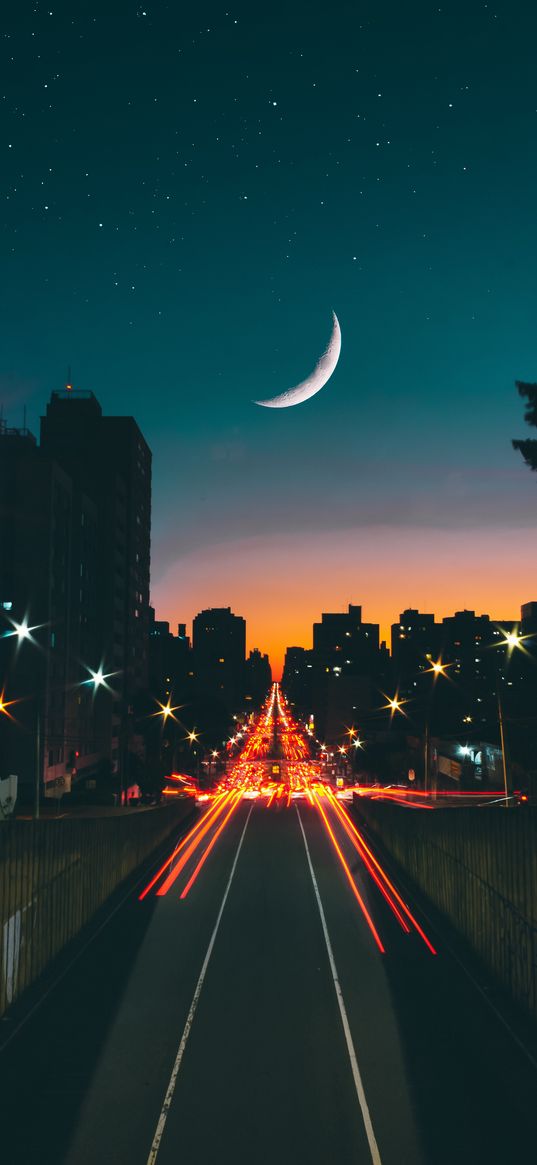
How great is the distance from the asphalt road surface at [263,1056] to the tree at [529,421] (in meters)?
16.4

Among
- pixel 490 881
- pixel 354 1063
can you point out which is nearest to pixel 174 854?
pixel 490 881

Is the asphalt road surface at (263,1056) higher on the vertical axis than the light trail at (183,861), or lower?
lower

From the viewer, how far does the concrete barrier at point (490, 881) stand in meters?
18.9

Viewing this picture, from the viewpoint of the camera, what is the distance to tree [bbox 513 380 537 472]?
25.9m

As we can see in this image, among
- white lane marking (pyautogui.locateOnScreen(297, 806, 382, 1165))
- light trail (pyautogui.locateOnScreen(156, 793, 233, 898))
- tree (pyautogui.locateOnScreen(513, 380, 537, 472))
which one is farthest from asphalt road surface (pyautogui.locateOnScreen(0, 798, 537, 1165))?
tree (pyautogui.locateOnScreen(513, 380, 537, 472))

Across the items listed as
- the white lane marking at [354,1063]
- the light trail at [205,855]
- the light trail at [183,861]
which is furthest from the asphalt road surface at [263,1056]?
the light trail at [205,855]

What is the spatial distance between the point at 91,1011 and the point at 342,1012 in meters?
6.25

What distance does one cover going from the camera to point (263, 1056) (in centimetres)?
1664

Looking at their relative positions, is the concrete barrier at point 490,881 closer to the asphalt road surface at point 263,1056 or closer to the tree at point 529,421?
the asphalt road surface at point 263,1056

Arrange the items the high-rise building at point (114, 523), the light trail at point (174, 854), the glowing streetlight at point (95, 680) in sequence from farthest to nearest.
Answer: the high-rise building at point (114, 523), the glowing streetlight at point (95, 680), the light trail at point (174, 854)

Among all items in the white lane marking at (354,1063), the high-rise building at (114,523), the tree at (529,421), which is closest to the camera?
the white lane marking at (354,1063)

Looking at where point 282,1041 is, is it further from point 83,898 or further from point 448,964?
point 83,898

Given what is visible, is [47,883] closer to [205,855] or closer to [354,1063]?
[354,1063]

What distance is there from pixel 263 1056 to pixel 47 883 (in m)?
8.65
